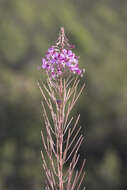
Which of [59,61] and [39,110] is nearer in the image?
[59,61]

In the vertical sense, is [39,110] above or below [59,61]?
below

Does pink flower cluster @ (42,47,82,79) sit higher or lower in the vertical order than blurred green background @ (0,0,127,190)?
higher

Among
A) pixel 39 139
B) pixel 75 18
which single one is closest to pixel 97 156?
pixel 39 139

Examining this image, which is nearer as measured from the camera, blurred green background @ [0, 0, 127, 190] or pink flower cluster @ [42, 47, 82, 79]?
pink flower cluster @ [42, 47, 82, 79]

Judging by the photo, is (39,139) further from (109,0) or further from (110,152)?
(109,0)
